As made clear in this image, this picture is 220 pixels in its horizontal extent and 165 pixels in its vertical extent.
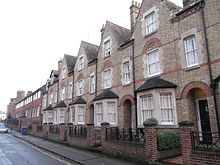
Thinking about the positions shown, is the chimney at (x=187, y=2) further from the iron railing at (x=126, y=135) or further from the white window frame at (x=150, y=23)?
the iron railing at (x=126, y=135)

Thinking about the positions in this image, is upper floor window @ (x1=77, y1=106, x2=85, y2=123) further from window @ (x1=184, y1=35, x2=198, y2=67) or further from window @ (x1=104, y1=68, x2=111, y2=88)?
window @ (x1=184, y1=35, x2=198, y2=67)

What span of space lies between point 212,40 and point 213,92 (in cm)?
305

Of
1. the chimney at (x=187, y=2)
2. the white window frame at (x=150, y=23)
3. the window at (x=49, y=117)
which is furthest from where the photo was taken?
the window at (x=49, y=117)

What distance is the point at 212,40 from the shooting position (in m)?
10.5

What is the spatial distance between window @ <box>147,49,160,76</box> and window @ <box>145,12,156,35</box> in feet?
6.08

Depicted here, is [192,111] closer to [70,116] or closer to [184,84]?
[184,84]

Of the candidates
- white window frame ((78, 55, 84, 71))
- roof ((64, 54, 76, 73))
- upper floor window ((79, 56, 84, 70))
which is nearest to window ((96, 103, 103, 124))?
white window frame ((78, 55, 84, 71))

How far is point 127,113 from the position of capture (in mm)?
15898

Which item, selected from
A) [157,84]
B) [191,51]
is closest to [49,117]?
[157,84]

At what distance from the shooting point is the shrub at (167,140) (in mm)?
9312

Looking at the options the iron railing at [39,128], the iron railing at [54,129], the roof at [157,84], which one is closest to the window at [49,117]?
the iron railing at [39,128]

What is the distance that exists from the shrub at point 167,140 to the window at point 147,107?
2776mm

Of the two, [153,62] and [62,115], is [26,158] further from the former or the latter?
[62,115]

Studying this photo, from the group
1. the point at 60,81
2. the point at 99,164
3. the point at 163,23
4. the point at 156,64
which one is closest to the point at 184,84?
the point at 156,64
